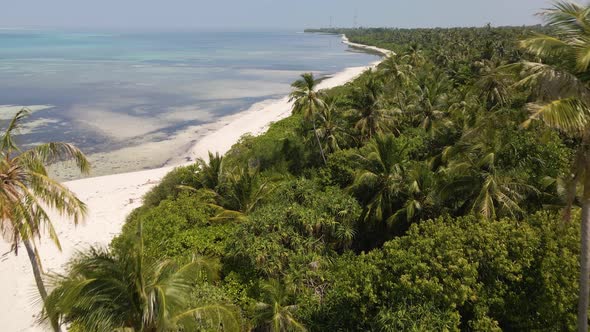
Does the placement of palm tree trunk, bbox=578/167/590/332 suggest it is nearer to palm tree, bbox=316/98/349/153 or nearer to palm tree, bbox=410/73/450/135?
palm tree, bbox=316/98/349/153

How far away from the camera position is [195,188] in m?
21.9

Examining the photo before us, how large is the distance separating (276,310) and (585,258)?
780 cm

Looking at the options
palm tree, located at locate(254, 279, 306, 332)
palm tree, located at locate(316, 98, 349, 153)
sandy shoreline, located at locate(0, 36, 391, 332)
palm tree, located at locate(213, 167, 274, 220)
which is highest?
palm tree, located at locate(316, 98, 349, 153)

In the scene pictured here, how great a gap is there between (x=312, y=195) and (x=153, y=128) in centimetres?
3117

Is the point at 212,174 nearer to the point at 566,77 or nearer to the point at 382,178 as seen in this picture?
the point at 382,178

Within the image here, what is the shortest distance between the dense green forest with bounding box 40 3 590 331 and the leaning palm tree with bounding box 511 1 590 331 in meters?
0.03

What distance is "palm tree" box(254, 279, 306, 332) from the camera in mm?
11984

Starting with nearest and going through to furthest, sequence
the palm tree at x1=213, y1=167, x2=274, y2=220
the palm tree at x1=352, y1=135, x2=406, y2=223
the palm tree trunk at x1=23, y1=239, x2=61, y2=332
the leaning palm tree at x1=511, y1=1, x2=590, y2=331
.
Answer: the leaning palm tree at x1=511, y1=1, x2=590, y2=331 → the palm tree trunk at x1=23, y1=239, x2=61, y2=332 → the palm tree at x1=352, y1=135, x2=406, y2=223 → the palm tree at x1=213, y1=167, x2=274, y2=220

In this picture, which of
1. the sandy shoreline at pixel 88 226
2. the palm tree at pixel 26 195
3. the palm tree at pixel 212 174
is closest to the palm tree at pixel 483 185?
the palm tree at pixel 212 174

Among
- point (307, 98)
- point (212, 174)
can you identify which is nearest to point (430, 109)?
point (307, 98)

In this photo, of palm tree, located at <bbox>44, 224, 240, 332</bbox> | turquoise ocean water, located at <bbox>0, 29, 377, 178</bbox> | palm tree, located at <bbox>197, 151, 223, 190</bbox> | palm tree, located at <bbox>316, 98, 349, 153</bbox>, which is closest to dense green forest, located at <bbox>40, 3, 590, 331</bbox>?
palm tree, located at <bbox>44, 224, 240, 332</bbox>

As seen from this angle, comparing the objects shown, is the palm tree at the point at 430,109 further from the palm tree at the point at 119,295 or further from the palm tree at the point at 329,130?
the palm tree at the point at 119,295

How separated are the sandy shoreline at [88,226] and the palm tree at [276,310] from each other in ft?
19.1

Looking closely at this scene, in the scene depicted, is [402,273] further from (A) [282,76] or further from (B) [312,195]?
(A) [282,76]
